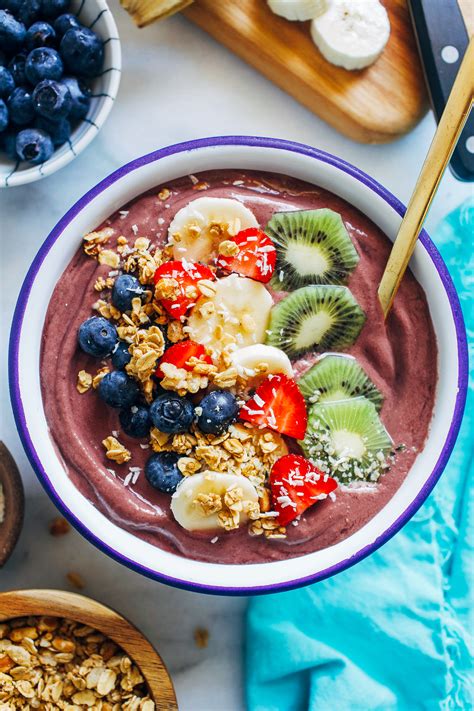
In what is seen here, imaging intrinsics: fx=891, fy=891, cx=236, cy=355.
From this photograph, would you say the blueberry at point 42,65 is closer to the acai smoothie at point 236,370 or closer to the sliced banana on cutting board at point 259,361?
the acai smoothie at point 236,370

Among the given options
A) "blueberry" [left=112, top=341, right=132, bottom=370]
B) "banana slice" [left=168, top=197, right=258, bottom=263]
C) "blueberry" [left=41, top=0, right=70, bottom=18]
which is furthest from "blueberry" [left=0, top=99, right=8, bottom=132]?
"blueberry" [left=112, top=341, right=132, bottom=370]

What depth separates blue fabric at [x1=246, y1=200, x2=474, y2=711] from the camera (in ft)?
9.35

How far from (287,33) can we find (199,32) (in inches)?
12.5

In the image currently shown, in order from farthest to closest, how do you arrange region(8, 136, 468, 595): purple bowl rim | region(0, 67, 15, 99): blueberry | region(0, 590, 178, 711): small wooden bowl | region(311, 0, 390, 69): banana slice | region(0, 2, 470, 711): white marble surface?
1. region(0, 2, 470, 711): white marble surface
2. region(311, 0, 390, 69): banana slice
3. region(0, 67, 15, 99): blueberry
4. region(0, 590, 178, 711): small wooden bowl
5. region(8, 136, 468, 595): purple bowl rim

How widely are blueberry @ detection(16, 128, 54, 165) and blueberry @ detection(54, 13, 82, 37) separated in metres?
0.33

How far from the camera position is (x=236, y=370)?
7.98 ft

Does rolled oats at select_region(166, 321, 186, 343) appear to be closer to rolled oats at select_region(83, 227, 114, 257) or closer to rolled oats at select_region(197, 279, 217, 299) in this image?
rolled oats at select_region(197, 279, 217, 299)

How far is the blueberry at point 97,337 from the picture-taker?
96.3 inches

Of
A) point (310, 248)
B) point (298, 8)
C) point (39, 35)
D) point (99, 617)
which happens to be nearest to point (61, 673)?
point (99, 617)

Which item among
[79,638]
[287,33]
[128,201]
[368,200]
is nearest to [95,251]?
[128,201]

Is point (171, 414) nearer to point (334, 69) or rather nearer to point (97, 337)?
point (97, 337)

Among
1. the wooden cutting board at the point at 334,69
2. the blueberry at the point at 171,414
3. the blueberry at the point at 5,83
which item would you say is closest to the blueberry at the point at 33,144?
the blueberry at the point at 5,83

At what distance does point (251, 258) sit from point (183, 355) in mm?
337

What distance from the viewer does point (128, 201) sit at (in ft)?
8.66
